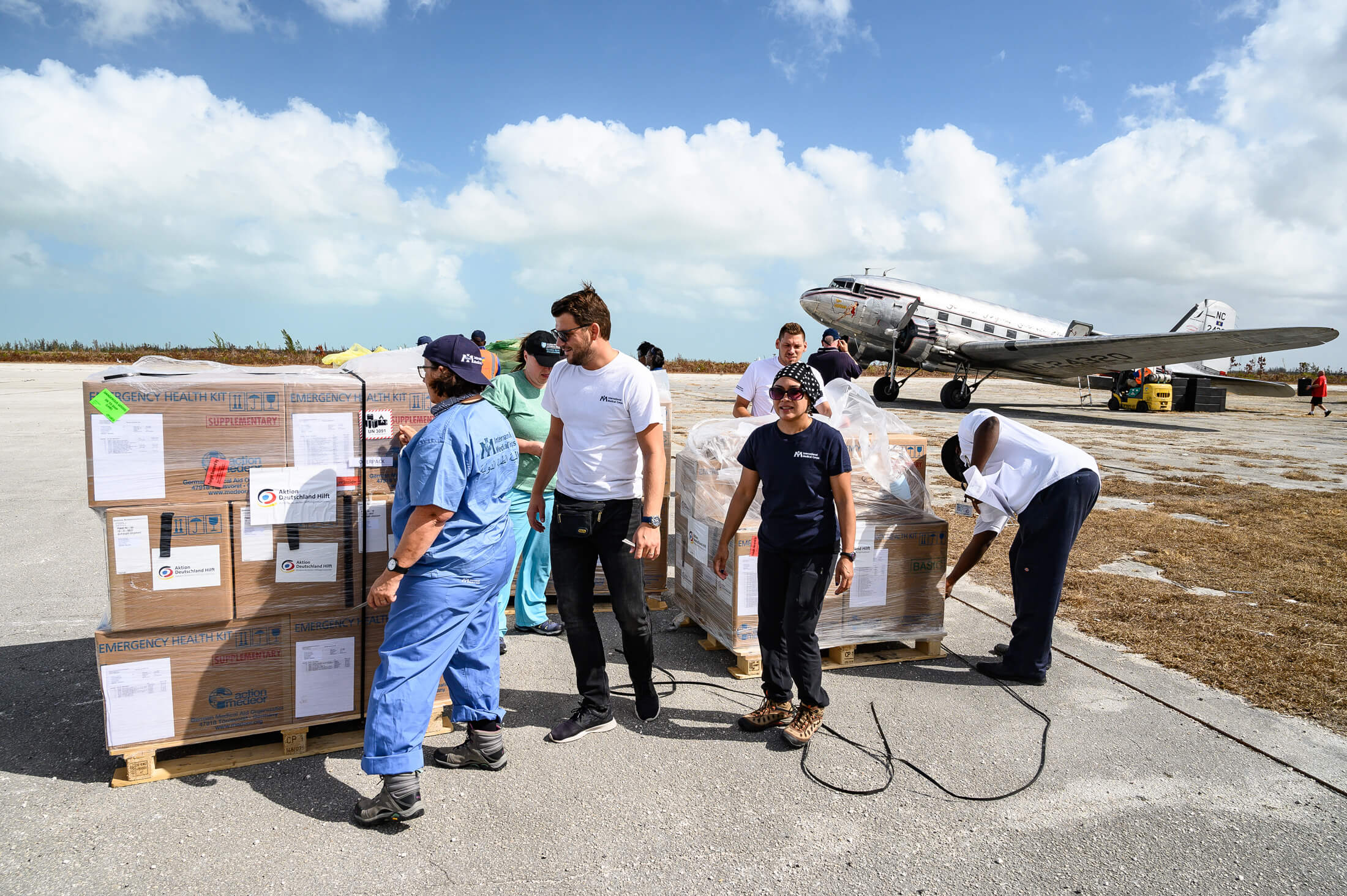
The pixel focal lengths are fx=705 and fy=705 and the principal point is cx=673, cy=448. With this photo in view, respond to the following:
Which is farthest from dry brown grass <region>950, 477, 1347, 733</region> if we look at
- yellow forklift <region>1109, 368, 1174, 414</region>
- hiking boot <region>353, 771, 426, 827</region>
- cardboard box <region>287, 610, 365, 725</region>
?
yellow forklift <region>1109, 368, 1174, 414</region>

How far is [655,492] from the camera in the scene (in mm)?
3258

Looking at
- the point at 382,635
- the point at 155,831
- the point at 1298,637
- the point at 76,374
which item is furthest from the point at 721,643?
the point at 76,374

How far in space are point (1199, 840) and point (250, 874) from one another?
3503 millimetres

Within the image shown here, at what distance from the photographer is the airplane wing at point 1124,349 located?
19594 millimetres

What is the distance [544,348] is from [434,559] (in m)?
1.82

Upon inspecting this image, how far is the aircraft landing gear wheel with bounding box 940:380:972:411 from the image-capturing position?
24203 millimetres

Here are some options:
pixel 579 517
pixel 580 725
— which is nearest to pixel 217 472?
pixel 579 517

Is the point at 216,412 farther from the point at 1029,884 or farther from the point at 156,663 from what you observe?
the point at 1029,884

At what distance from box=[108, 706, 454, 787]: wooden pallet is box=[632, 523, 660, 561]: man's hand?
1.15 meters

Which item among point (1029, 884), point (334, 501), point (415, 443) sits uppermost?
point (415, 443)

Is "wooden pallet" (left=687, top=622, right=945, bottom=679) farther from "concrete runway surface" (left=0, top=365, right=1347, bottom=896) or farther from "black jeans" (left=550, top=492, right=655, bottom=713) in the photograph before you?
"black jeans" (left=550, top=492, right=655, bottom=713)

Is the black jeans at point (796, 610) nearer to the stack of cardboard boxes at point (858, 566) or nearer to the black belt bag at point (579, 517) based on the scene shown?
the stack of cardboard boxes at point (858, 566)

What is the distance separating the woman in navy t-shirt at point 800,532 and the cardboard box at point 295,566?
193 centimetres

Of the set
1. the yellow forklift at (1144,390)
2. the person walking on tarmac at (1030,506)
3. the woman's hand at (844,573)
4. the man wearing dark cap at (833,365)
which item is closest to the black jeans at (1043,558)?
the person walking on tarmac at (1030,506)
